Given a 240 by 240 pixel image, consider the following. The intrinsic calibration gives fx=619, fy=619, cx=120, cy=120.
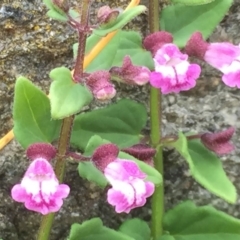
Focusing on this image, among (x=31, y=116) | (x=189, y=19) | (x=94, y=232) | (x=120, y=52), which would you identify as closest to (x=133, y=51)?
(x=120, y=52)

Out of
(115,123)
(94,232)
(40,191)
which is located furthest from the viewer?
(115,123)

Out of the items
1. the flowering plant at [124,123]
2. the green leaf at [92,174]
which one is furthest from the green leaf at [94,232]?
the green leaf at [92,174]

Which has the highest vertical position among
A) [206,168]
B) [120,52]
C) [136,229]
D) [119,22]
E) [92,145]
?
[119,22]

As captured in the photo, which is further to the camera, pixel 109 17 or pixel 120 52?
pixel 120 52

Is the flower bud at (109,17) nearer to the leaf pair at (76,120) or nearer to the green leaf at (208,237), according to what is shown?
the leaf pair at (76,120)

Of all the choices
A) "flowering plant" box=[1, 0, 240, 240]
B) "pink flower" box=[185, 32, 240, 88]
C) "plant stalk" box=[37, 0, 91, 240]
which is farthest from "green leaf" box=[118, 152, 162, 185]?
"pink flower" box=[185, 32, 240, 88]

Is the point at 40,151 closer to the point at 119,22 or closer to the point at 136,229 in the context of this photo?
the point at 119,22

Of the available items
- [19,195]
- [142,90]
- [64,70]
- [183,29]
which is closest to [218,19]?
[183,29]
